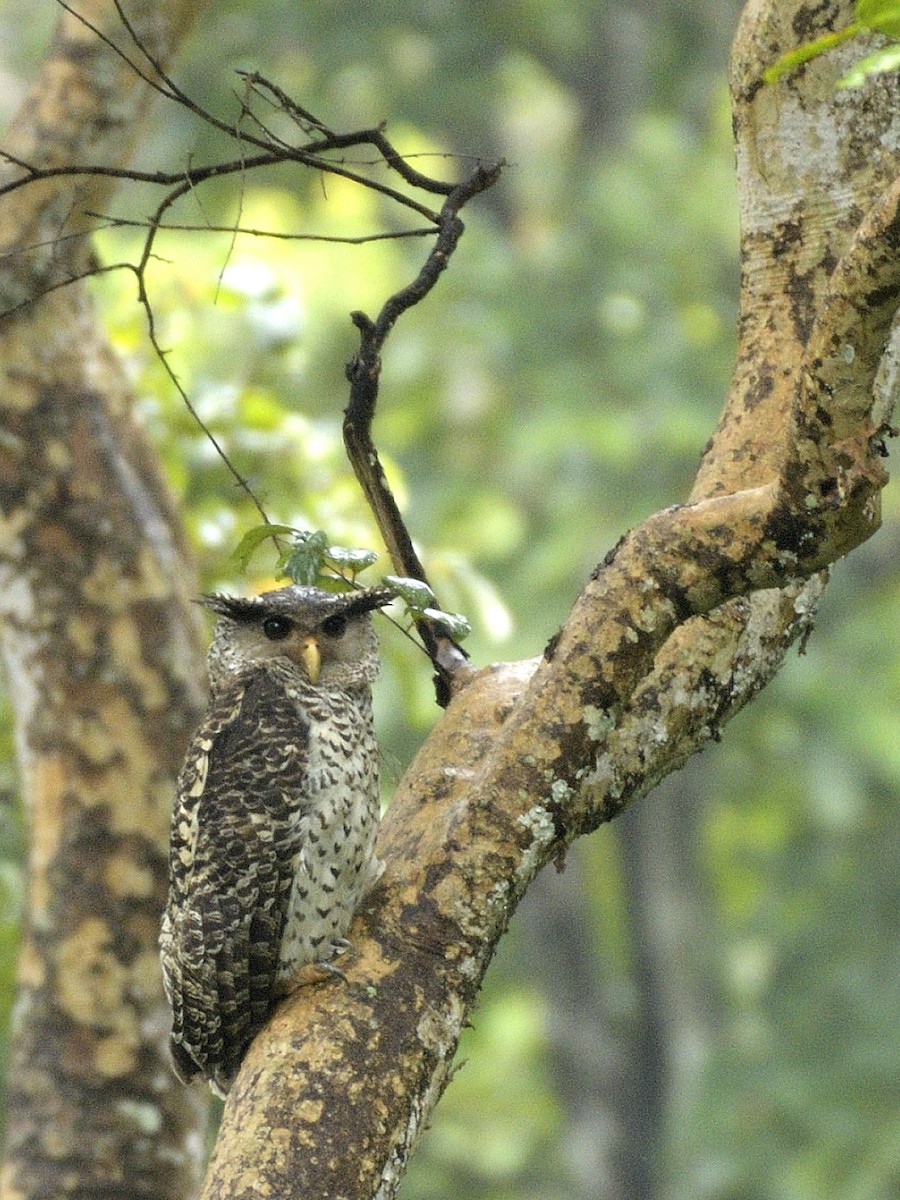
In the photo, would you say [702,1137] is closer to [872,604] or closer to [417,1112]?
[872,604]

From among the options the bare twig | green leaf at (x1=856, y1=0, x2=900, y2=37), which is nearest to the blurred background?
the bare twig

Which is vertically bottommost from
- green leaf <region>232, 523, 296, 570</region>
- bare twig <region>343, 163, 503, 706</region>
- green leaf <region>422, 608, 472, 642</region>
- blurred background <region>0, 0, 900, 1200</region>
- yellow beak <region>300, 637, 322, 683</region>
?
green leaf <region>422, 608, 472, 642</region>

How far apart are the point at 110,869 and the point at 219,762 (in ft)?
4.25

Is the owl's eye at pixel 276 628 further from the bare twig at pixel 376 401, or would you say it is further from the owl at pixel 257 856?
the bare twig at pixel 376 401

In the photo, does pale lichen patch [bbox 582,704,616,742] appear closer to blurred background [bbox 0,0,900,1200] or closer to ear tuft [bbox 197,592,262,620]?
ear tuft [bbox 197,592,262,620]

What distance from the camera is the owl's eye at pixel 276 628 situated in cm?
403

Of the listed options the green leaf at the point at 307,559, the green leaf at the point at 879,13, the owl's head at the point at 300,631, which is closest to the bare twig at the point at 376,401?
the green leaf at the point at 307,559

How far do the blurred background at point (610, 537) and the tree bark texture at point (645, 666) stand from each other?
834cm

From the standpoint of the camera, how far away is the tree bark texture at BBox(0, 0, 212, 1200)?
4.63 m

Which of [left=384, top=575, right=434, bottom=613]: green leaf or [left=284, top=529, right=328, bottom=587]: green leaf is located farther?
[left=284, top=529, right=328, bottom=587]: green leaf

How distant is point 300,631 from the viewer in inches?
158

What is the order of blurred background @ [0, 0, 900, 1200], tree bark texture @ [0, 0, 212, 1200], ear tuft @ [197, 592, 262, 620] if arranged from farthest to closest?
blurred background @ [0, 0, 900, 1200]
tree bark texture @ [0, 0, 212, 1200]
ear tuft @ [197, 592, 262, 620]

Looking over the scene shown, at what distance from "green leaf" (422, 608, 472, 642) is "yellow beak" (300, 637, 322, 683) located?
1.49 feet

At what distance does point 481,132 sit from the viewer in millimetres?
17484
